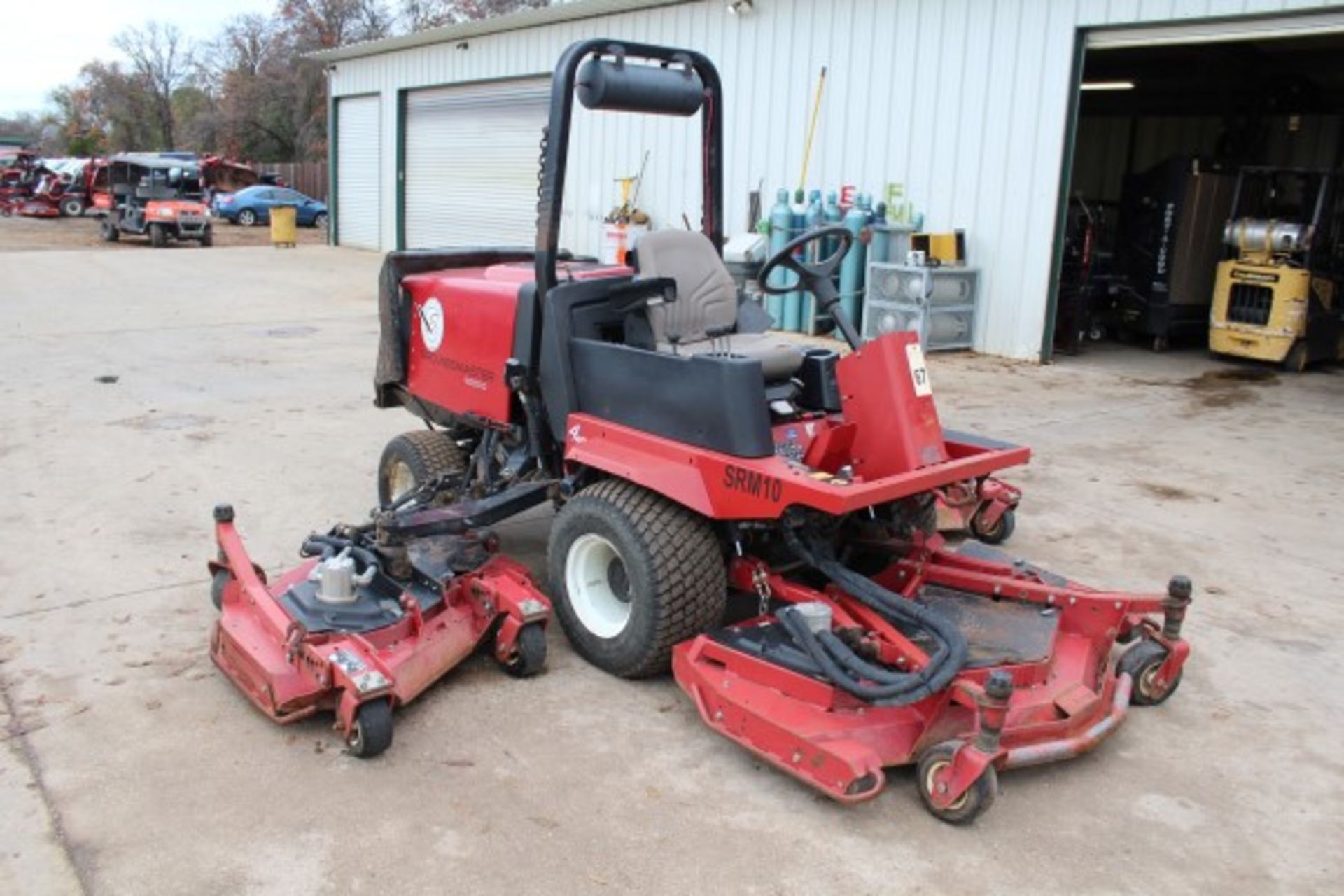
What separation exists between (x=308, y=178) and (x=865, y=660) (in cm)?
3506

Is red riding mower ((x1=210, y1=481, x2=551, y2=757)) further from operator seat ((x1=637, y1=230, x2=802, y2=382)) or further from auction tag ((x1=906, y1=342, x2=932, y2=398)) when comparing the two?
auction tag ((x1=906, y1=342, x2=932, y2=398))

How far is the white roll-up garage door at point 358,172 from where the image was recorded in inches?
821

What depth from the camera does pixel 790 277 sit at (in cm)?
1207

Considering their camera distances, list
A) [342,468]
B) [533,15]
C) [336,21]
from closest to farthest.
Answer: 1. [342,468]
2. [533,15]
3. [336,21]

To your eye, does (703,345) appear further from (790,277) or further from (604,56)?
(790,277)

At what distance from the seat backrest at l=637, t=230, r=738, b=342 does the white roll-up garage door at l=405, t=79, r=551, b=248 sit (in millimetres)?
12769

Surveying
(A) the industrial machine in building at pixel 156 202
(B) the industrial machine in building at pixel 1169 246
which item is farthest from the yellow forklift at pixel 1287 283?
(A) the industrial machine in building at pixel 156 202

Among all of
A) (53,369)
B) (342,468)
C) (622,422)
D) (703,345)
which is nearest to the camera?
(622,422)

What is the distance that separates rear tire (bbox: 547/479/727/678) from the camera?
3.51 meters

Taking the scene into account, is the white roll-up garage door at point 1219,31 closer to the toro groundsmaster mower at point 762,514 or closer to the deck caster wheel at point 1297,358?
the deck caster wheel at point 1297,358

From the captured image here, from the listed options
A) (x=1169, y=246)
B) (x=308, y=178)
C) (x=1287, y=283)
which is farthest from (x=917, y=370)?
(x=308, y=178)

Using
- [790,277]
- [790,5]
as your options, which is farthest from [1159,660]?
[790,5]

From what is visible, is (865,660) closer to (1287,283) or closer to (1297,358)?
(1287,283)

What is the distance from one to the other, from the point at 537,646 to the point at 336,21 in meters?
45.4
